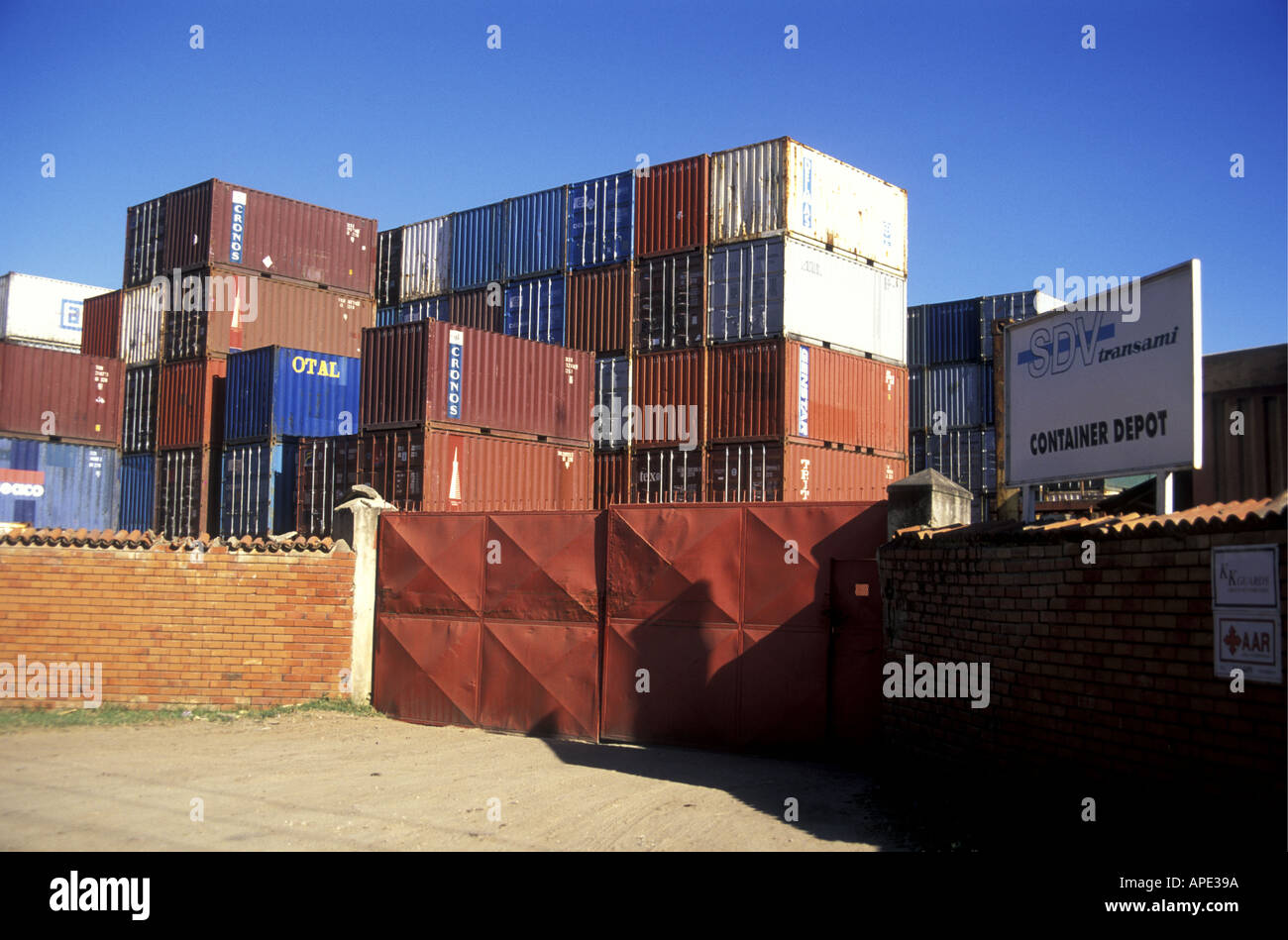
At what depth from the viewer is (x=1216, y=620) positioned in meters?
5.72

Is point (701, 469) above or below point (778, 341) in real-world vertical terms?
below

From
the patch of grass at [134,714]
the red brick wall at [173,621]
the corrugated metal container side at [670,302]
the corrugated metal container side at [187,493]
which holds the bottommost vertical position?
the patch of grass at [134,714]

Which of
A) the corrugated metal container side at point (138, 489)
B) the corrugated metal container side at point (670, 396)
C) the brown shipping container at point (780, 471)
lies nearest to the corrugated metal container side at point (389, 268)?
the corrugated metal container side at point (138, 489)

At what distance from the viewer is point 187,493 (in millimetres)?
23828

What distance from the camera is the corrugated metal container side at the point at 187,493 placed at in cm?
2338

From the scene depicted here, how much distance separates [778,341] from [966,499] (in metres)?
11.1

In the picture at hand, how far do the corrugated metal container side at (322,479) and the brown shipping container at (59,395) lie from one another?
8.36m

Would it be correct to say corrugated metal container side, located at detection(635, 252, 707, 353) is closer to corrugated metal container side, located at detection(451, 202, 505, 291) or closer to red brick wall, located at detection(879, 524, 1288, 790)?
corrugated metal container side, located at detection(451, 202, 505, 291)

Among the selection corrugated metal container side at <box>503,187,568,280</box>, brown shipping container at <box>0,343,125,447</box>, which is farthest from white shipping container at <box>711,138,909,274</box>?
brown shipping container at <box>0,343,125,447</box>

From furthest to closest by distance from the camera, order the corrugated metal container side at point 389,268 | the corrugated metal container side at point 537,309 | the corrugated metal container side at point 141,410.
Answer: the corrugated metal container side at point 389,268 < the corrugated metal container side at point 141,410 < the corrugated metal container side at point 537,309

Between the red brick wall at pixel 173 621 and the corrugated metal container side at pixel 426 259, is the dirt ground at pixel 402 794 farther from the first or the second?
the corrugated metal container side at pixel 426 259

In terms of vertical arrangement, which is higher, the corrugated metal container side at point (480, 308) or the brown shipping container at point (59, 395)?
the corrugated metal container side at point (480, 308)
